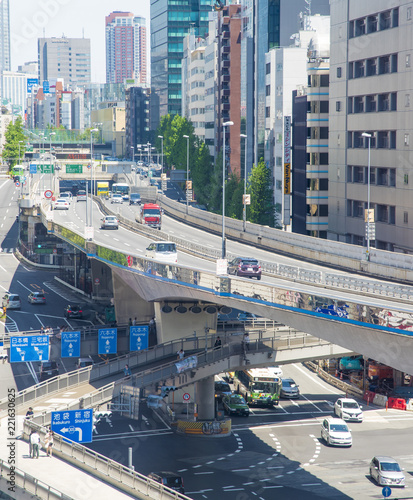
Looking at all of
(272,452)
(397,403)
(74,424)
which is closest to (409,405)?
(397,403)

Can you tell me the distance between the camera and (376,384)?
6919 cm

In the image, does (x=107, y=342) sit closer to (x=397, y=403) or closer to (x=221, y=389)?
(x=221, y=389)

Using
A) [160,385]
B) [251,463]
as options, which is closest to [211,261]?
[160,385]

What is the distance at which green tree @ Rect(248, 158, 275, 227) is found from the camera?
105062mm

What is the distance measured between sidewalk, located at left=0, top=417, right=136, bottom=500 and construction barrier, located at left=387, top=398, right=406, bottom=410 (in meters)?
35.2

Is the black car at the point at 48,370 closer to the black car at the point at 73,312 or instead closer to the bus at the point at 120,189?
the black car at the point at 73,312

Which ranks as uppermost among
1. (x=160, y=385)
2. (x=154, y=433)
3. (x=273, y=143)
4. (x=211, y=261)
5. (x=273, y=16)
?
(x=273, y=16)

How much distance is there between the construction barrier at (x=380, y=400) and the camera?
66.1 metres

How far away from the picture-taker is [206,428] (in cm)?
5866

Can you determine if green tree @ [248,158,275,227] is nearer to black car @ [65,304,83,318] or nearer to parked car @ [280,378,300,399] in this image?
black car @ [65,304,83,318]

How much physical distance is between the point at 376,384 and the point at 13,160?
130m

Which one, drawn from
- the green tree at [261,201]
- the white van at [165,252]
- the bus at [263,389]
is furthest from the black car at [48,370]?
the green tree at [261,201]

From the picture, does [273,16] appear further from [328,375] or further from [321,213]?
[328,375]

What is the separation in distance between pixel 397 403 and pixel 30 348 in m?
29.7
